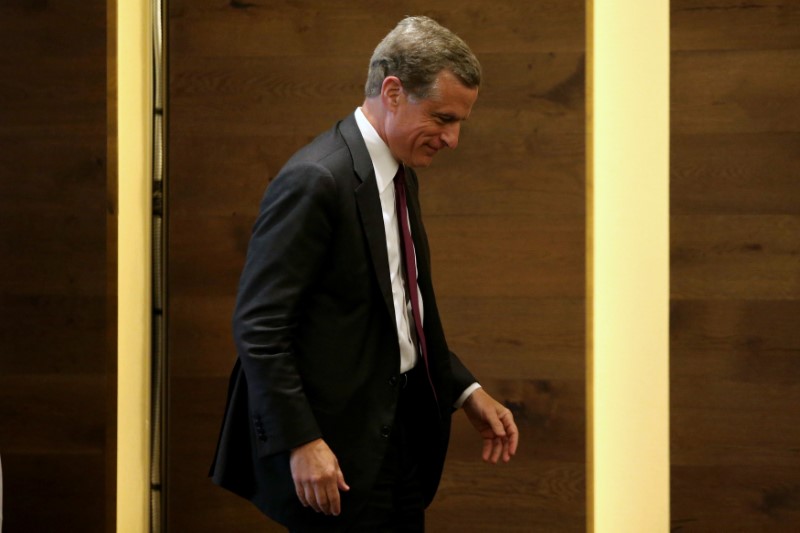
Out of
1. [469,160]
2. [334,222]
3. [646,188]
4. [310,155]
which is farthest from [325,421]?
[646,188]

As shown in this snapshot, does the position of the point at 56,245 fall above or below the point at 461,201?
below

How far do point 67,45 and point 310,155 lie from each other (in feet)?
4.67

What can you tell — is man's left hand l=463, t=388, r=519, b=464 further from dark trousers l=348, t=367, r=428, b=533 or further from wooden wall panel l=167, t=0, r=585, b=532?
wooden wall panel l=167, t=0, r=585, b=532

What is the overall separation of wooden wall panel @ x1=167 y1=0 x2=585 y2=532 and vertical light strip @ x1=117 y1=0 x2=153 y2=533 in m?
0.08

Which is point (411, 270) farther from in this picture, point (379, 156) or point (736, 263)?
point (736, 263)

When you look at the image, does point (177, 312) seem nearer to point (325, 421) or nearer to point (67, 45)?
point (67, 45)

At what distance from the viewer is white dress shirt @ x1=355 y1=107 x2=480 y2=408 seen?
176cm

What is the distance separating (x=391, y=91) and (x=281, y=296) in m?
0.42

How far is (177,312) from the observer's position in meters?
2.89

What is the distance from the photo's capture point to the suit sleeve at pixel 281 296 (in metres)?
1.57

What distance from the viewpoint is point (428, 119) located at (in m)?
1.76

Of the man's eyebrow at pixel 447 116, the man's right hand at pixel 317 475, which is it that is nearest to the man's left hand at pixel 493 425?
the man's right hand at pixel 317 475

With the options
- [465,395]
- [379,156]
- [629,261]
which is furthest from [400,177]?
[629,261]

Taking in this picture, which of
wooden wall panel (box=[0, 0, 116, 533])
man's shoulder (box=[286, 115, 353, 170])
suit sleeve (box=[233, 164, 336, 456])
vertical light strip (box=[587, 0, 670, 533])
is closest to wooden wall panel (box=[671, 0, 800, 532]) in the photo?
vertical light strip (box=[587, 0, 670, 533])
